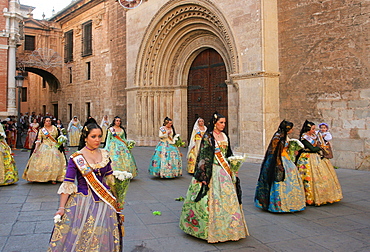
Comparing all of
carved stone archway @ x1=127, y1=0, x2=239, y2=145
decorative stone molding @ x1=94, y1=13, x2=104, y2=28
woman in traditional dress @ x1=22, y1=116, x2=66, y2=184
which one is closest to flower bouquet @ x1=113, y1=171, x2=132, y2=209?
woman in traditional dress @ x1=22, y1=116, x2=66, y2=184

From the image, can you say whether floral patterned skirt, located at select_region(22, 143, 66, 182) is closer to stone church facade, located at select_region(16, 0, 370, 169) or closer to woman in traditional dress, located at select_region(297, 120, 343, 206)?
woman in traditional dress, located at select_region(297, 120, 343, 206)

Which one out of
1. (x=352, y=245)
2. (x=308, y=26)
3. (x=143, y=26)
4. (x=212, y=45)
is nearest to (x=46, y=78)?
(x=143, y=26)

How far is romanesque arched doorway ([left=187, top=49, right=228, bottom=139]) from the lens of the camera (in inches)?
540

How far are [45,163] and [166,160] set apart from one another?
306cm

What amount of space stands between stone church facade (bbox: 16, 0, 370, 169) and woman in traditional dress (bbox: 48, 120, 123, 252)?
800cm

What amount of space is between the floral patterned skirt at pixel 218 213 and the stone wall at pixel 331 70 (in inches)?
260

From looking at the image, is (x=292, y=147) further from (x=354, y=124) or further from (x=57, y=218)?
(x=354, y=124)

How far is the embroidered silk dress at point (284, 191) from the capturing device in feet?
17.7

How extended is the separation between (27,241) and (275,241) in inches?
131

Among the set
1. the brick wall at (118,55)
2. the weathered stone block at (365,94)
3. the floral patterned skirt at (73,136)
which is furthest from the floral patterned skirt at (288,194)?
the floral patterned skirt at (73,136)

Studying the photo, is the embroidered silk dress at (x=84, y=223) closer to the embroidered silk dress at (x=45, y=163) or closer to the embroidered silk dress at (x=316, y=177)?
the embroidered silk dress at (x=316, y=177)

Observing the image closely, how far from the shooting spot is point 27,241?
4.24 meters

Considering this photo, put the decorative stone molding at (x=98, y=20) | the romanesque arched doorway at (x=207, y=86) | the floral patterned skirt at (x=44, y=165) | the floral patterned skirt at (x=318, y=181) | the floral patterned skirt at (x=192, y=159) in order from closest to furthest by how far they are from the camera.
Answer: the floral patterned skirt at (x=318, y=181) < the floral patterned skirt at (x=44, y=165) < the floral patterned skirt at (x=192, y=159) < the romanesque arched doorway at (x=207, y=86) < the decorative stone molding at (x=98, y=20)

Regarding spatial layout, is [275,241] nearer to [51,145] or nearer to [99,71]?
[51,145]
